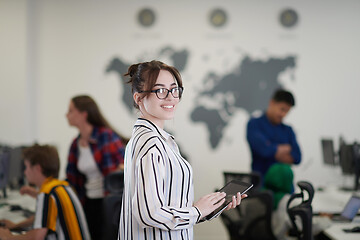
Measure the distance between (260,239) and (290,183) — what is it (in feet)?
1.52

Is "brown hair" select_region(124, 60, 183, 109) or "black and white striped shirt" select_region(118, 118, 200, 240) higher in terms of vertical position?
"brown hair" select_region(124, 60, 183, 109)

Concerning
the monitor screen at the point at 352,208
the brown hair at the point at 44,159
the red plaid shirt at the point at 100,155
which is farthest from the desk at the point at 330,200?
the brown hair at the point at 44,159

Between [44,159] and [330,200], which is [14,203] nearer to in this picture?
[44,159]

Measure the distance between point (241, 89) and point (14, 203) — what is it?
2.97 meters

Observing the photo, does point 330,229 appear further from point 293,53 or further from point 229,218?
point 293,53

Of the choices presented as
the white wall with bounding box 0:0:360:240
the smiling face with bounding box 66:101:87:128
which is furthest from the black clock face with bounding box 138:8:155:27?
the smiling face with bounding box 66:101:87:128

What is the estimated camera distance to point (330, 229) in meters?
2.56

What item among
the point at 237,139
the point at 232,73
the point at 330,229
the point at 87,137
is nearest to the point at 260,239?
the point at 330,229

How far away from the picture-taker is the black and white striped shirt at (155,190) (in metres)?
1.23

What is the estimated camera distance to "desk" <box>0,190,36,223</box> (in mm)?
2857

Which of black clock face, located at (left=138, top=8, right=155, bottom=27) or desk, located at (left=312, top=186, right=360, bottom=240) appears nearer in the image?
desk, located at (left=312, top=186, right=360, bottom=240)

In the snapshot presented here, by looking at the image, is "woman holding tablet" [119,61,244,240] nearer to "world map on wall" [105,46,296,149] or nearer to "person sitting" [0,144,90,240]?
"person sitting" [0,144,90,240]

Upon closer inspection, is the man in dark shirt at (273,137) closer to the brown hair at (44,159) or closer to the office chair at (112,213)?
the office chair at (112,213)

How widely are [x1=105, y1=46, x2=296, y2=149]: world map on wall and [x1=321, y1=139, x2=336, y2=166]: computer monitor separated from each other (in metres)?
0.94
